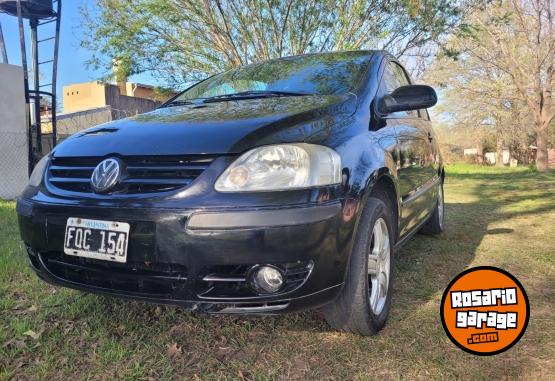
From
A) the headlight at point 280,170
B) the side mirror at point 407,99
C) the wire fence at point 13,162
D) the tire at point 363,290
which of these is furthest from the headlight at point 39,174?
the wire fence at point 13,162

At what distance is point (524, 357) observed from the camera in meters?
2.09

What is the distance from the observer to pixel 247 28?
35.2 feet

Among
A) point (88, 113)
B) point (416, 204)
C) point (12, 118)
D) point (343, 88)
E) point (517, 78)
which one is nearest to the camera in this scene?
point (343, 88)

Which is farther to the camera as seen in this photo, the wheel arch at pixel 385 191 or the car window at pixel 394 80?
the car window at pixel 394 80

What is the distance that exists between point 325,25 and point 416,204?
333 inches

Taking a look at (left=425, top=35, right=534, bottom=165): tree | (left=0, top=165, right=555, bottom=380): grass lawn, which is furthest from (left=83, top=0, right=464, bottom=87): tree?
(left=0, top=165, right=555, bottom=380): grass lawn

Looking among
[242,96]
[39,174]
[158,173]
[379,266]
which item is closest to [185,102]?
[242,96]

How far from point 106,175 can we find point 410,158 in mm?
1931

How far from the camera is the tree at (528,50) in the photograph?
51.5ft

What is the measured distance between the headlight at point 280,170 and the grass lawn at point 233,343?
798mm

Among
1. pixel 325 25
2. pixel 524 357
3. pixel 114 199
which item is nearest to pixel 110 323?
pixel 114 199

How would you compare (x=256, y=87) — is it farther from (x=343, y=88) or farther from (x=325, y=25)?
(x=325, y=25)

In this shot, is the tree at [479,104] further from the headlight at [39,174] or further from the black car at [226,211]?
the headlight at [39,174]

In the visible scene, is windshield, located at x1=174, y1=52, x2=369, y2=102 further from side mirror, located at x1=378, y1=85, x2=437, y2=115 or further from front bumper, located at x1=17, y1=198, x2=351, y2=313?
front bumper, located at x1=17, y1=198, x2=351, y2=313
